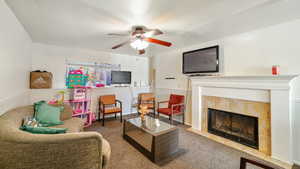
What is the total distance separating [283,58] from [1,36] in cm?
440

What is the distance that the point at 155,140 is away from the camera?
2.04 meters

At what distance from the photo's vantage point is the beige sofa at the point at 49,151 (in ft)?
3.67

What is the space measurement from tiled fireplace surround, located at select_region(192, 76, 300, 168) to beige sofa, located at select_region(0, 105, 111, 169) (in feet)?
8.88

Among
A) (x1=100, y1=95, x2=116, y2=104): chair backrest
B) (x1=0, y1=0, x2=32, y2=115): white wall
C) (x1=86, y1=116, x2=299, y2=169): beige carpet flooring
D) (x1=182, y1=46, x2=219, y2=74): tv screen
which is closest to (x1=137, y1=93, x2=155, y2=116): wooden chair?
(x1=100, y1=95, x2=116, y2=104): chair backrest

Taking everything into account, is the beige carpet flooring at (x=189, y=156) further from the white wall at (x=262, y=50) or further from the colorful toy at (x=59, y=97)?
the colorful toy at (x=59, y=97)

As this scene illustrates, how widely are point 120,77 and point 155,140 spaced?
123 inches

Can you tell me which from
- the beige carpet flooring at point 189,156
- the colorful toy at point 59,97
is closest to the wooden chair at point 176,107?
the beige carpet flooring at point 189,156

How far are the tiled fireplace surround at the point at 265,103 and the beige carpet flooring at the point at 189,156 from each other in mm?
369

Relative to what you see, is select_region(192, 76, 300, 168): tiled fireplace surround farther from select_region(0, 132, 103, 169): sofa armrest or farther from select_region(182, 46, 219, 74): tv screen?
select_region(0, 132, 103, 169): sofa armrest

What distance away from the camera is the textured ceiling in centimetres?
172

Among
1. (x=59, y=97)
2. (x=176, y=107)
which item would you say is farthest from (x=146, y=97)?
(x=59, y=97)

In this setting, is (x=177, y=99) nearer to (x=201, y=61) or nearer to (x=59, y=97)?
(x=201, y=61)

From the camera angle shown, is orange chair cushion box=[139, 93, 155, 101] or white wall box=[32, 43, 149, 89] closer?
white wall box=[32, 43, 149, 89]

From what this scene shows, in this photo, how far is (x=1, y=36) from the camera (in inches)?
63.5
